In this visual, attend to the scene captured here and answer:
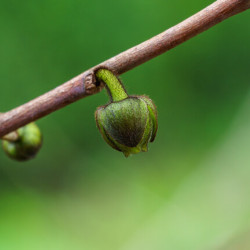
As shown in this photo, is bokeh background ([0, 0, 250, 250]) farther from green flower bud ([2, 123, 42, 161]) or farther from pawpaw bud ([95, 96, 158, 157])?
pawpaw bud ([95, 96, 158, 157])

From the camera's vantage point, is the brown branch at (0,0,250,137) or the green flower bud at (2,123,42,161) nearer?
the brown branch at (0,0,250,137)

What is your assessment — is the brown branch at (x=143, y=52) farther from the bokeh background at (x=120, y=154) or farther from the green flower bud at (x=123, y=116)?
the bokeh background at (x=120, y=154)

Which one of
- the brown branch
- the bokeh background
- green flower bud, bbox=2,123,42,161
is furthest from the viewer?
the bokeh background

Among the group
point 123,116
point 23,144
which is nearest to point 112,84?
point 123,116

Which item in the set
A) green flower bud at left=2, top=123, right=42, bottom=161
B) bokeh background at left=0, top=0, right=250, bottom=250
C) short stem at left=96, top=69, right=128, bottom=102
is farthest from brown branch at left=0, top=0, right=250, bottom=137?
bokeh background at left=0, top=0, right=250, bottom=250

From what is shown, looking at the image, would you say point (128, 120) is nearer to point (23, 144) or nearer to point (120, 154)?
point (23, 144)

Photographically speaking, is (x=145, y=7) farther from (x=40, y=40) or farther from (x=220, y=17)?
(x=220, y=17)

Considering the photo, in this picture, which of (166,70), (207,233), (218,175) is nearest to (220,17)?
(207,233)
